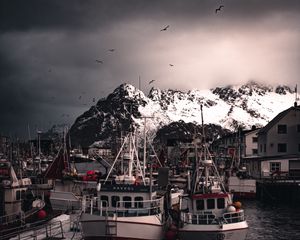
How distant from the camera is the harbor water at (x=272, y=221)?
4478 cm

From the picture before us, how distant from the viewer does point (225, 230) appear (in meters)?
34.1

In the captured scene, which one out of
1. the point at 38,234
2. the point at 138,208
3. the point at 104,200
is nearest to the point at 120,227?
the point at 138,208

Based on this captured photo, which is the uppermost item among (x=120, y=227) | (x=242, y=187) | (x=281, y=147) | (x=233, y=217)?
(x=281, y=147)

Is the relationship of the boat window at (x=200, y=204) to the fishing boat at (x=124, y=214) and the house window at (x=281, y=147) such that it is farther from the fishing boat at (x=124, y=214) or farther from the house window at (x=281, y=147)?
the house window at (x=281, y=147)

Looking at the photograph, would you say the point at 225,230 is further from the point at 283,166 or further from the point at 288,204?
the point at 283,166

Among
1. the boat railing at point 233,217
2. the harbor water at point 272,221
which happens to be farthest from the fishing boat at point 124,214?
the harbor water at point 272,221

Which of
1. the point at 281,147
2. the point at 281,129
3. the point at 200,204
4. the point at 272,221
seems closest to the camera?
the point at 200,204

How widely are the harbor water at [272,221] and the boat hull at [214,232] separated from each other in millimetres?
9045

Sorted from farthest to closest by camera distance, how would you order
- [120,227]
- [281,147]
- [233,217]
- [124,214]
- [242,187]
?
[281,147]
[242,187]
[233,217]
[124,214]
[120,227]

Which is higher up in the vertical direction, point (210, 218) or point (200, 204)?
point (200, 204)

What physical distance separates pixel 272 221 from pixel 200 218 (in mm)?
18781

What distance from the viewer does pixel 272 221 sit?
52312 mm

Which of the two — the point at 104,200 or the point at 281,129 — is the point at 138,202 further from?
the point at 281,129

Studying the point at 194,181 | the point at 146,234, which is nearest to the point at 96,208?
the point at 146,234
